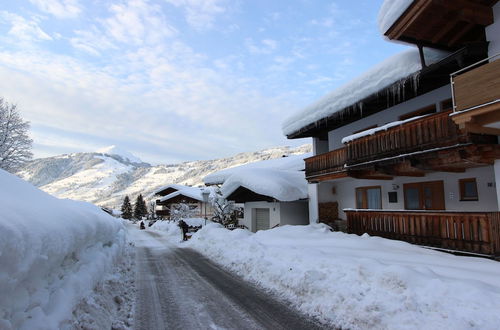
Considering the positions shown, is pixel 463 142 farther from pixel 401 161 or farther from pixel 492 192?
pixel 492 192

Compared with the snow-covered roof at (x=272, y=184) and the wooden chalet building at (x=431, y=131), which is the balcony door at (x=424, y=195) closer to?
the wooden chalet building at (x=431, y=131)

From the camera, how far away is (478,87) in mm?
7879

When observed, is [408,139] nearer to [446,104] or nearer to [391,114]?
[446,104]

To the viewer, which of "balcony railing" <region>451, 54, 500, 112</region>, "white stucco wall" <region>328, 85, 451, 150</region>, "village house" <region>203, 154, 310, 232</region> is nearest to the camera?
"balcony railing" <region>451, 54, 500, 112</region>

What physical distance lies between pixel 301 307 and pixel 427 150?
733cm

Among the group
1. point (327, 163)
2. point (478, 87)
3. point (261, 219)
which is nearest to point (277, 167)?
point (261, 219)

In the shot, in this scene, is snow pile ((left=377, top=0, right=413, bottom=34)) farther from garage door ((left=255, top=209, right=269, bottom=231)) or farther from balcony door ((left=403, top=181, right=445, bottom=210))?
garage door ((left=255, top=209, right=269, bottom=231))

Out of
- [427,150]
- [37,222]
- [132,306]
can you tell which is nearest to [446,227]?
[427,150]

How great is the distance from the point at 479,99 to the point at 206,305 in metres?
8.14

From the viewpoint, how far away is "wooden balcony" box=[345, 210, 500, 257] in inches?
342

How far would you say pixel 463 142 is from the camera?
938 centimetres

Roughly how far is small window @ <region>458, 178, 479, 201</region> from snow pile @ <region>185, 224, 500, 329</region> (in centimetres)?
368

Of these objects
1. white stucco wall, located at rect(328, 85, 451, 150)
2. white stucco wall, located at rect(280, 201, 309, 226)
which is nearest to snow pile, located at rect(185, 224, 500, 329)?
white stucco wall, located at rect(328, 85, 451, 150)

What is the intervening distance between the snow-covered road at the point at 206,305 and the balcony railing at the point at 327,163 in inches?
319
